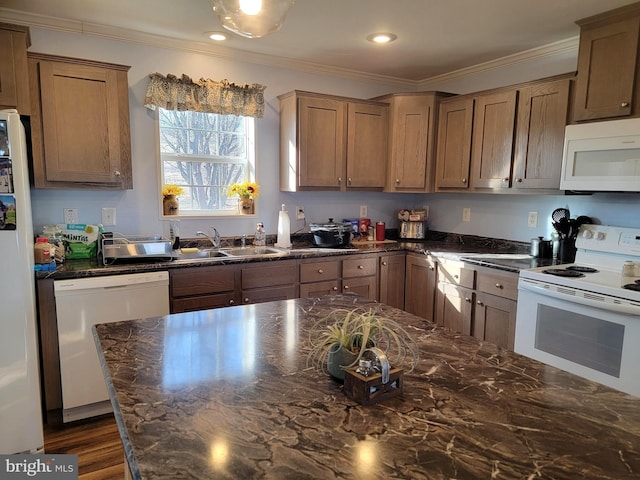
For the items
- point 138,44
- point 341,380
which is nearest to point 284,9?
point 341,380

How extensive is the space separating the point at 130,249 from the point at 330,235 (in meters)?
1.55

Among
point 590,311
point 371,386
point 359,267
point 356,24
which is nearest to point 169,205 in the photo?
point 359,267

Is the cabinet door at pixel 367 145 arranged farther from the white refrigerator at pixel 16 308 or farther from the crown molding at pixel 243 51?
the white refrigerator at pixel 16 308

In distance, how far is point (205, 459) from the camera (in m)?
0.84

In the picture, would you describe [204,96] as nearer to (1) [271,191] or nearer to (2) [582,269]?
(1) [271,191]

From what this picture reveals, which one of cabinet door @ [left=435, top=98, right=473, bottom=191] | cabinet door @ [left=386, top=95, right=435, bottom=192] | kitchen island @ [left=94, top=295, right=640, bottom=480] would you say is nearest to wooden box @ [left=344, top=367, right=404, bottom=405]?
kitchen island @ [left=94, top=295, right=640, bottom=480]

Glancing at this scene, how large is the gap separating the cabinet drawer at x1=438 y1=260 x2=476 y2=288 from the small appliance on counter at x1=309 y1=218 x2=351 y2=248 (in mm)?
811

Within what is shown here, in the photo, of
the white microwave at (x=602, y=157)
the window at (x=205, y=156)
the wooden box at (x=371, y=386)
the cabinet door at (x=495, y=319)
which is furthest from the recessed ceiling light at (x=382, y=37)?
the wooden box at (x=371, y=386)

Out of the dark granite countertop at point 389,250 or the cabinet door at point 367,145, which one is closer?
the dark granite countertop at point 389,250

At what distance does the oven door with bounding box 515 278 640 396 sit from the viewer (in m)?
2.15

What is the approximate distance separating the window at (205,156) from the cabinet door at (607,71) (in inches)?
93.3

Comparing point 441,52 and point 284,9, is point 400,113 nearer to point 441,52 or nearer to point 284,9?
point 441,52

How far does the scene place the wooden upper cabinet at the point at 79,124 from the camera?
2.56 m

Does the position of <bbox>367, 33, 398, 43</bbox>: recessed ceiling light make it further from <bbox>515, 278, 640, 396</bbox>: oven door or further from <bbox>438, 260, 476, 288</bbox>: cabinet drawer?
<bbox>515, 278, 640, 396</bbox>: oven door
